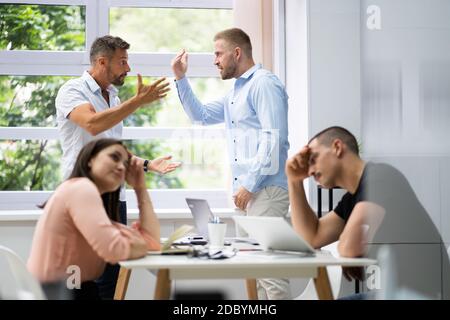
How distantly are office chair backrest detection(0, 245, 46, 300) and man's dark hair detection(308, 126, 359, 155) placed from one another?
91cm

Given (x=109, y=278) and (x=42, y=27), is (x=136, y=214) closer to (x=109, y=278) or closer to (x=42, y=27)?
(x=109, y=278)

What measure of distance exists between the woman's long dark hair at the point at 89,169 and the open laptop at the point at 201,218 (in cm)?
41

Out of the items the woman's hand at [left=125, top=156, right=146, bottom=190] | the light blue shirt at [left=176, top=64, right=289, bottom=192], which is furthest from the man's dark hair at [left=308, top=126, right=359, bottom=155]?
the woman's hand at [left=125, top=156, right=146, bottom=190]

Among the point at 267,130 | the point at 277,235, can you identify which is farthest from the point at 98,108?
the point at 277,235

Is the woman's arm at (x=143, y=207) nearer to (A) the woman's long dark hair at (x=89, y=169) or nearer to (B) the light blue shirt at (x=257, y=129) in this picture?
(A) the woman's long dark hair at (x=89, y=169)

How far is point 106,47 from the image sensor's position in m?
2.66

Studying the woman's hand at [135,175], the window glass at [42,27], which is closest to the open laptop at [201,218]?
the woman's hand at [135,175]

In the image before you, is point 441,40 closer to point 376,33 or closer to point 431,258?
point 376,33

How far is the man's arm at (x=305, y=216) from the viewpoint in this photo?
229cm

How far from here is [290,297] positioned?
7.34 ft

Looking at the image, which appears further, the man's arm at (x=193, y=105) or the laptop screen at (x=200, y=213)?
the man's arm at (x=193, y=105)

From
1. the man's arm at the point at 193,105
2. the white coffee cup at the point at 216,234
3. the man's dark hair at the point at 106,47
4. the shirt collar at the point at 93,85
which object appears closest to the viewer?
the shirt collar at the point at 93,85

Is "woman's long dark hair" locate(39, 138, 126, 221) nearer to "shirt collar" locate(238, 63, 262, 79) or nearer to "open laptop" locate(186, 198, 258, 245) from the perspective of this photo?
"open laptop" locate(186, 198, 258, 245)
